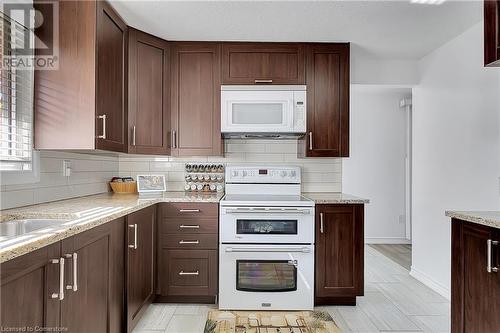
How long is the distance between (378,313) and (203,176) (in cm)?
196

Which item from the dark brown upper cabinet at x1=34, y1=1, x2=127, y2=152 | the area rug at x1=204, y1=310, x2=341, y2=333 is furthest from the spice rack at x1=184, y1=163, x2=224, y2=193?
the area rug at x1=204, y1=310, x2=341, y2=333

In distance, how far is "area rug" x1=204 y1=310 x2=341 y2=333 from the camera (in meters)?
1.81

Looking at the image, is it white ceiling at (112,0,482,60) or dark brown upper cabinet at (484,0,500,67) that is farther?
white ceiling at (112,0,482,60)

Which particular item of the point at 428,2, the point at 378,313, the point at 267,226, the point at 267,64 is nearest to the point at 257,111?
the point at 267,64

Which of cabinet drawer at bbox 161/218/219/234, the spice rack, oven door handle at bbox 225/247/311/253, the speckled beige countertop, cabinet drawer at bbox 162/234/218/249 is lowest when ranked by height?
oven door handle at bbox 225/247/311/253

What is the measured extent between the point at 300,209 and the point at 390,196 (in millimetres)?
3175

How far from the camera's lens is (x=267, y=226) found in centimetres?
290

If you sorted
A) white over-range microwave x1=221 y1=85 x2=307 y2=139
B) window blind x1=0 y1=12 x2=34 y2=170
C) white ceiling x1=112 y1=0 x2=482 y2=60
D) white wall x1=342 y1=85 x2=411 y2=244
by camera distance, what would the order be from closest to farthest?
window blind x1=0 y1=12 x2=34 y2=170, white ceiling x1=112 y1=0 x2=482 y2=60, white over-range microwave x1=221 y1=85 x2=307 y2=139, white wall x1=342 y1=85 x2=411 y2=244

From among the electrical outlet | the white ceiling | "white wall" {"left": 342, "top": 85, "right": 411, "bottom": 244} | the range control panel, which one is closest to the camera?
the white ceiling

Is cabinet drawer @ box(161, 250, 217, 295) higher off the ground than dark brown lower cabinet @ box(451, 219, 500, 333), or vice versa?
dark brown lower cabinet @ box(451, 219, 500, 333)

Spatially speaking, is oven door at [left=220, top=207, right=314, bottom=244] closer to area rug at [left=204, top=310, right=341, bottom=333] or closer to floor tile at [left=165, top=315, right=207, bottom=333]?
floor tile at [left=165, top=315, right=207, bottom=333]

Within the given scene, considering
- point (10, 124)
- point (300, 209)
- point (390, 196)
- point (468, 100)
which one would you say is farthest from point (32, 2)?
point (390, 196)

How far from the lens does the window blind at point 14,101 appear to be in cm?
196

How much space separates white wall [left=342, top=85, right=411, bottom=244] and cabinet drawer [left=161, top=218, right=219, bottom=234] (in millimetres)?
3138
